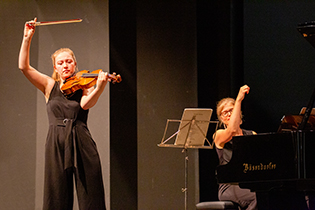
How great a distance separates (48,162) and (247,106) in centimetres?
237

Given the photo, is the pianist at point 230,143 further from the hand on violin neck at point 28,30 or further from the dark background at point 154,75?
the hand on violin neck at point 28,30

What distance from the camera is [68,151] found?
2500mm

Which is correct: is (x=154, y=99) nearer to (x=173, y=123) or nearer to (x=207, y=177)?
(x=173, y=123)

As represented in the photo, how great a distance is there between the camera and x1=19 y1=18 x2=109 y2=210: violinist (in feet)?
8.22

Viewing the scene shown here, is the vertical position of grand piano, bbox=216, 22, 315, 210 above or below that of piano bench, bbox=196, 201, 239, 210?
above

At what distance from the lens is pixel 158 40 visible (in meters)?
4.12

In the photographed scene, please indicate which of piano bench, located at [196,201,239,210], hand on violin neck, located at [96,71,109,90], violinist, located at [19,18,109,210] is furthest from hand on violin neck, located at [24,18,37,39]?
piano bench, located at [196,201,239,210]

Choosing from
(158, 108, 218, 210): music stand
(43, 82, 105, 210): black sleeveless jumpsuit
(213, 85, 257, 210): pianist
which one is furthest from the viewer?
(158, 108, 218, 210): music stand

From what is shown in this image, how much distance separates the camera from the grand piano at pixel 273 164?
2350 mm

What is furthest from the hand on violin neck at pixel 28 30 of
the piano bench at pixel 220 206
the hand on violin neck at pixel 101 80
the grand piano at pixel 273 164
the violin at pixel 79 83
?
the piano bench at pixel 220 206

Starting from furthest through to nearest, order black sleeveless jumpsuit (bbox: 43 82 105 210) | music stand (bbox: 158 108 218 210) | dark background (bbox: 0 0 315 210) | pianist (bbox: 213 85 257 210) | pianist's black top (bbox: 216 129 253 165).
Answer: dark background (bbox: 0 0 315 210)
music stand (bbox: 158 108 218 210)
pianist's black top (bbox: 216 129 253 165)
pianist (bbox: 213 85 257 210)
black sleeveless jumpsuit (bbox: 43 82 105 210)

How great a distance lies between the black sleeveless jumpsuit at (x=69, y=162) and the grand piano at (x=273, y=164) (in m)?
0.83

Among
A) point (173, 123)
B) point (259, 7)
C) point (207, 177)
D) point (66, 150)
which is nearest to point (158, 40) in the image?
point (173, 123)

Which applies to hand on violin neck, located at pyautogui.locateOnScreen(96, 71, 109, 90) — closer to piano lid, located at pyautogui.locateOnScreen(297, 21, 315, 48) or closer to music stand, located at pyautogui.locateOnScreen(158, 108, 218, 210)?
music stand, located at pyautogui.locateOnScreen(158, 108, 218, 210)
